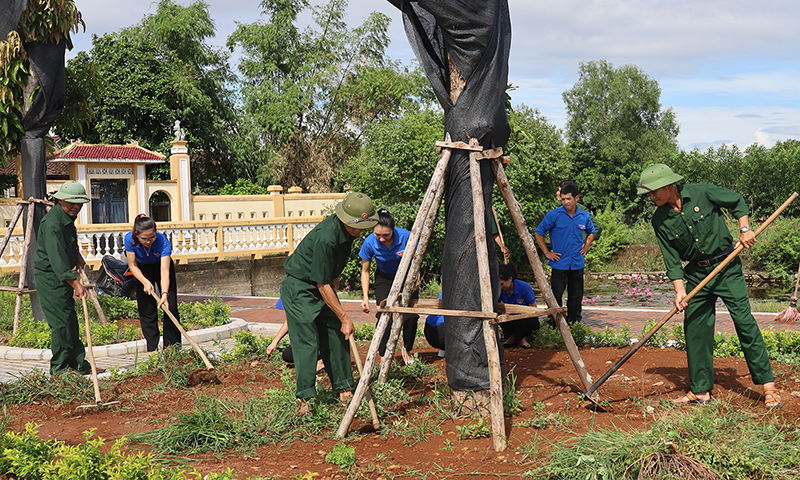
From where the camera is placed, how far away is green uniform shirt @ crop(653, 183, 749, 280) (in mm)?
5016

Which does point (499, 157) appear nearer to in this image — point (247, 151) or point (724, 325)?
point (724, 325)

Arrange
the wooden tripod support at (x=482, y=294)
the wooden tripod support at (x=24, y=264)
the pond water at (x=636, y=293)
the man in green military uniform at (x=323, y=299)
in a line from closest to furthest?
the wooden tripod support at (x=482, y=294)
the man in green military uniform at (x=323, y=299)
the wooden tripod support at (x=24, y=264)
the pond water at (x=636, y=293)

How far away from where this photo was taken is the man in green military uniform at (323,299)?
4914 millimetres

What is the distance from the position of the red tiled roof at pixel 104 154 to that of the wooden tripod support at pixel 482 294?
22210 mm

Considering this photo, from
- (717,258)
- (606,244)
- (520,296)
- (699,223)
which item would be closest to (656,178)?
(699,223)

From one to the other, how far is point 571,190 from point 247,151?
26.0 meters

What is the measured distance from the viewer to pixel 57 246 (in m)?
6.50

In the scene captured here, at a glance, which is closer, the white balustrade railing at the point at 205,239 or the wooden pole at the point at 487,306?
the wooden pole at the point at 487,306

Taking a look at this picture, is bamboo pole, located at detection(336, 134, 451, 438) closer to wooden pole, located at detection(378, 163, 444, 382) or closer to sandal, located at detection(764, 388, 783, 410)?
wooden pole, located at detection(378, 163, 444, 382)

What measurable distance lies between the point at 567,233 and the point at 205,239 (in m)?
12.0

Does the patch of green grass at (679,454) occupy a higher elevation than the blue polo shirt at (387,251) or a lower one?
lower

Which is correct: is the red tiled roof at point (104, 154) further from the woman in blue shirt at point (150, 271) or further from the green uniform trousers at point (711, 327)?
the green uniform trousers at point (711, 327)

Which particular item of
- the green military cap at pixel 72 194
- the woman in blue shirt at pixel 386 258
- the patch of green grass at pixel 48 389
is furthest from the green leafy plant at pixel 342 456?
the green military cap at pixel 72 194

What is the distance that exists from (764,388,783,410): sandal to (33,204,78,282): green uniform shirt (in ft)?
19.8
